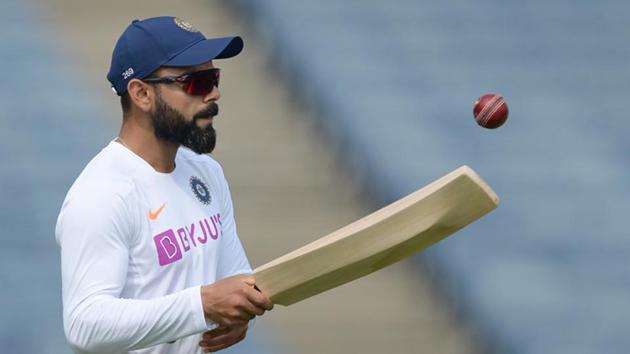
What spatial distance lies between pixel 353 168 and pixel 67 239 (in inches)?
87.1

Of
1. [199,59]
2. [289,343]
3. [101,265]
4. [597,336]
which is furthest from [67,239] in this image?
[597,336]

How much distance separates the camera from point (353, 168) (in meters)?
4.09

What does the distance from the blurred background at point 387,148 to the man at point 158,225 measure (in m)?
1.54

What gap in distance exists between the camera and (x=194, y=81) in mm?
2168

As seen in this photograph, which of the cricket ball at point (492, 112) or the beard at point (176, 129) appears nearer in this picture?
the beard at point (176, 129)

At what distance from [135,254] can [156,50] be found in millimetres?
390

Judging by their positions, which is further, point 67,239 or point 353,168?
point 353,168

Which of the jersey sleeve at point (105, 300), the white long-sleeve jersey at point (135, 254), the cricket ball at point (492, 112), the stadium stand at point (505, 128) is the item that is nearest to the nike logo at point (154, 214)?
the white long-sleeve jersey at point (135, 254)

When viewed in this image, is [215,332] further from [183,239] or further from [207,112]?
[207,112]

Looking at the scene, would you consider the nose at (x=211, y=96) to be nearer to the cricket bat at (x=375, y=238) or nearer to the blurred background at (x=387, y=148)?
the cricket bat at (x=375, y=238)

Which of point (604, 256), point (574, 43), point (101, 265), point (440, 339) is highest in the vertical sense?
point (574, 43)

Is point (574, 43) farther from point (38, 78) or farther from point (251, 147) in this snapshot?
point (38, 78)

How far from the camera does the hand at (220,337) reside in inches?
82.3

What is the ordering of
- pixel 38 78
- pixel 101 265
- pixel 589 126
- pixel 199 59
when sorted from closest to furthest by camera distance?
pixel 101 265 → pixel 199 59 → pixel 589 126 → pixel 38 78
